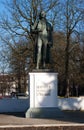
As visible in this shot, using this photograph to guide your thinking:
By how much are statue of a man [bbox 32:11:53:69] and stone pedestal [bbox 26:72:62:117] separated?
0.72m

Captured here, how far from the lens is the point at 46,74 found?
22.3 m

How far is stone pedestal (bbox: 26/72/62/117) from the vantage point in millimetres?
22219

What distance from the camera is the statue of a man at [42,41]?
2281 cm

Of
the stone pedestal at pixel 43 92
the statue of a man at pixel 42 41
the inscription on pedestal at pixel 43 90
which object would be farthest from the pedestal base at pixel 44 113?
the statue of a man at pixel 42 41

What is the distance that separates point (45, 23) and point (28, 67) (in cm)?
2377

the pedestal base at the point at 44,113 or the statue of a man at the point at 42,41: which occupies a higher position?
the statue of a man at the point at 42,41

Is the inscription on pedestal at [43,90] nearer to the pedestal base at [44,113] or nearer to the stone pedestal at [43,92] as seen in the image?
the stone pedestal at [43,92]

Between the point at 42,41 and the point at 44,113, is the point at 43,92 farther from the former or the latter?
the point at 42,41

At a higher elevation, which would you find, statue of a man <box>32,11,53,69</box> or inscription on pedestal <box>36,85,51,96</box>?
statue of a man <box>32,11,53,69</box>

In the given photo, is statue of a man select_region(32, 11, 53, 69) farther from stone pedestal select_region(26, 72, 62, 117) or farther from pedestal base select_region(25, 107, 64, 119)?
pedestal base select_region(25, 107, 64, 119)

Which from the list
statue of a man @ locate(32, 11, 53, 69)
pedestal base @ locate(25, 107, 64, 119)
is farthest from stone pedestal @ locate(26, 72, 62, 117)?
statue of a man @ locate(32, 11, 53, 69)

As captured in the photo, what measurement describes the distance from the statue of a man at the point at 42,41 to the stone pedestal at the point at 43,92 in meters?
0.72

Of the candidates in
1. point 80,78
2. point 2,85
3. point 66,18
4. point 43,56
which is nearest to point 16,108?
point 43,56

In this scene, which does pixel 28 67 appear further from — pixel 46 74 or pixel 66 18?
pixel 46 74
